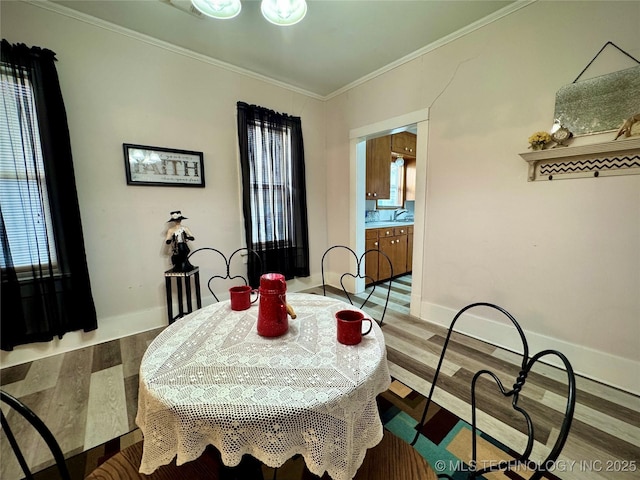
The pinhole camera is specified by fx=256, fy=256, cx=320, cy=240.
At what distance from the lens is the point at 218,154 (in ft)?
8.59

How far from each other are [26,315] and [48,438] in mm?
1948

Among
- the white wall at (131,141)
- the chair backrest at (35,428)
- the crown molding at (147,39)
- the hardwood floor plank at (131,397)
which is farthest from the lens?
the white wall at (131,141)

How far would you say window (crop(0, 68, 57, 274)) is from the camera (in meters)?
1.72

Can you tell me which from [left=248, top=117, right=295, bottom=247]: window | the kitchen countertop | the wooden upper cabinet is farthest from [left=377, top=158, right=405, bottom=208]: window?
[left=248, top=117, right=295, bottom=247]: window

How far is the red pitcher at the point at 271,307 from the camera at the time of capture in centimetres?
95

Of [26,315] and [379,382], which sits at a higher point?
[379,382]

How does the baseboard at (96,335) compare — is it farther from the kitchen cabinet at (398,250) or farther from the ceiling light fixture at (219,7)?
the kitchen cabinet at (398,250)

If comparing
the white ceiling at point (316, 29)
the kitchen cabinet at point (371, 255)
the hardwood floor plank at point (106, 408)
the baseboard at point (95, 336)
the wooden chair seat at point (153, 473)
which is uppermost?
the white ceiling at point (316, 29)

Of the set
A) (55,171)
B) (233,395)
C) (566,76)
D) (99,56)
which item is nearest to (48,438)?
(233,395)

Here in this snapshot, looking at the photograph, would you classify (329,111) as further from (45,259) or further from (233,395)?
(233,395)

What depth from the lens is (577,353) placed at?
178 centimetres

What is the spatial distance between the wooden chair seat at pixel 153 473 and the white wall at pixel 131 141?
1.78 metres

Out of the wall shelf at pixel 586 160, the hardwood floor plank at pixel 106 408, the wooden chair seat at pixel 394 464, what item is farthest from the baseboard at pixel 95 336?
the wall shelf at pixel 586 160

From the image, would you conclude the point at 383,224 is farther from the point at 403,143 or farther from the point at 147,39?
the point at 147,39
